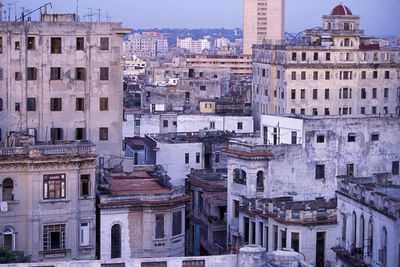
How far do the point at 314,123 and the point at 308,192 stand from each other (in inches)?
208

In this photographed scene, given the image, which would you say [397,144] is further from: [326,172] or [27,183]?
[27,183]

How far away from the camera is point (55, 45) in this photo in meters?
73.8

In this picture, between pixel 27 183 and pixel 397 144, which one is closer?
pixel 27 183

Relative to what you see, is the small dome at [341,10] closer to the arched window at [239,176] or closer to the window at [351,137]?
the window at [351,137]

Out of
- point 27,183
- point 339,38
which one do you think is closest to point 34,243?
point 27,183

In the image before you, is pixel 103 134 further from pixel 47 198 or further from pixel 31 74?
pixel 47 198

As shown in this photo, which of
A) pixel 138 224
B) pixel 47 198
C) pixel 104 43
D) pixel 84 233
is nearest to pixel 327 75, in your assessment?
pixel 104 43

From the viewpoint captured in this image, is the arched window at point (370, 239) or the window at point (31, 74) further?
the window at point (31, 74)

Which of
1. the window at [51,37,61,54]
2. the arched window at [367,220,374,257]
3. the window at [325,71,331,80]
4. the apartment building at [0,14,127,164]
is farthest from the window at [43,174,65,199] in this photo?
the window at [325,71,331,80]

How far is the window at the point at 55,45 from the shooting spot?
7362 cm

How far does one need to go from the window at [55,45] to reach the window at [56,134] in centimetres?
621

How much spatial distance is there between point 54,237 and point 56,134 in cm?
1512

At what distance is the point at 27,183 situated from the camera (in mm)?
59688

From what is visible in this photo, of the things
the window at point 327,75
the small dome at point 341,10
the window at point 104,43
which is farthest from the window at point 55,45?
the small dome at point 341,10
